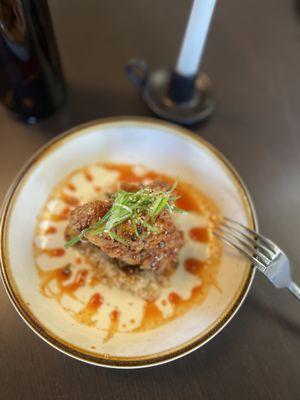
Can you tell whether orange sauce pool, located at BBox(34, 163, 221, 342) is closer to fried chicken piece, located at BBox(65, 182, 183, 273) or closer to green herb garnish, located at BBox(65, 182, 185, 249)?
fried chicken piece, located at BBox(65, 182, 183, 273)

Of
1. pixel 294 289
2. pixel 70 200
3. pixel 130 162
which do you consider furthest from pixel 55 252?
pixel 294 289

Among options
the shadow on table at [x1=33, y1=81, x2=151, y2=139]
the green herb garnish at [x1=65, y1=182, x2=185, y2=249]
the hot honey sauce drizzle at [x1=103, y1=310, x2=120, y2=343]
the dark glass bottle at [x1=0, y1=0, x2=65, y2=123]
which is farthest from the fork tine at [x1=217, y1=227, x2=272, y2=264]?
the dark glass bottle at [x1=0, y1=0, x2=65, y2=123]

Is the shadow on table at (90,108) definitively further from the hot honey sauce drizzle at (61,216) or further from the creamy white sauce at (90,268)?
the hot honey sauce drizzle at (61,216)

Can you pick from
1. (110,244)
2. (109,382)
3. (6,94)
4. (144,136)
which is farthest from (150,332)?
(6,94)

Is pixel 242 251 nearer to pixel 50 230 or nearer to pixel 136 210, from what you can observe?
pixel 136 210

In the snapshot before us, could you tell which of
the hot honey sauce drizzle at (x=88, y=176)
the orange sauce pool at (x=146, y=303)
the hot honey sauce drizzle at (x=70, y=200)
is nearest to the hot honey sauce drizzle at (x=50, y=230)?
the orange sauce pool at (x=146, y=303)

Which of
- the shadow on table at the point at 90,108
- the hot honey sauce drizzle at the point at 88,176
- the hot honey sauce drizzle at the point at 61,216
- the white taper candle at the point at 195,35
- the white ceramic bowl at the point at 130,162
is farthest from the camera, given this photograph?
the shadow on table at the point at 90,108

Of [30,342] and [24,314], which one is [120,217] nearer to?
[24,314]
